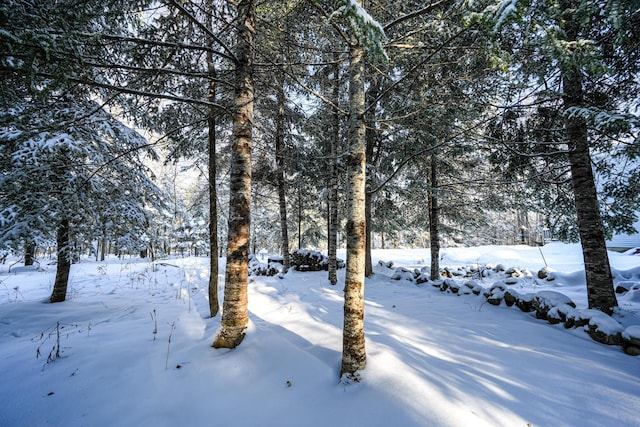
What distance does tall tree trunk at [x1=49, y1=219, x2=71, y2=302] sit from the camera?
259 inches

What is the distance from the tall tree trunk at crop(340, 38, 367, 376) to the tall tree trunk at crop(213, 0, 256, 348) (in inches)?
62.1

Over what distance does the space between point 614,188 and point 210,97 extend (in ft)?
→ 32.8

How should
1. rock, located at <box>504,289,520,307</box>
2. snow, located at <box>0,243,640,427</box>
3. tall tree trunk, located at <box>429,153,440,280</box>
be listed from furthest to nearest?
1. tall tree trunk, located at <box>429,153,440,280</box>
2. rock, located at <box>504,289,520,307</box>
3. snow, located at <box>0,243,640,427</box>

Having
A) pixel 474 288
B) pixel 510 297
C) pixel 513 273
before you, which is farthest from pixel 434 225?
pixel 513 273

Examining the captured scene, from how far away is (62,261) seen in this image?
22.5ft

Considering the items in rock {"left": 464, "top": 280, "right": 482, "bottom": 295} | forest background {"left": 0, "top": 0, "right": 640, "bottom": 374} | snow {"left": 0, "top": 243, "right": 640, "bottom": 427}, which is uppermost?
forest background {"left": 0, "top": 0, "right": 640, "bottom": 374}

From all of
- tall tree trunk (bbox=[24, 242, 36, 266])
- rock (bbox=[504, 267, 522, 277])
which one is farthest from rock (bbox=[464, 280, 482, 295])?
tall tree trunk (bbox=[24, 242, 36, 266])

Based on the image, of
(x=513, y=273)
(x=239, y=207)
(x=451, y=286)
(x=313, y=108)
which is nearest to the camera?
(x=239, y=207)

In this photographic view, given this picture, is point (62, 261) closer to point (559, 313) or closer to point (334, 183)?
point (334, 183)

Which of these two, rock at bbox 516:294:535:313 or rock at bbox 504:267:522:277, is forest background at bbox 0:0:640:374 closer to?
rock at bbox 516:294:535:313

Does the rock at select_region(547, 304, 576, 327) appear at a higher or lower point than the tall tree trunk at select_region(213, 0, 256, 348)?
lower

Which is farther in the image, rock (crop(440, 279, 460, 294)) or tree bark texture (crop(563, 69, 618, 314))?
rock (crop(440, 279, 460, 294))

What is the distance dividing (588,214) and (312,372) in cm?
603

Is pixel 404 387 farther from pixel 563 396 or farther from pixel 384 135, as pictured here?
pixel 384 135
